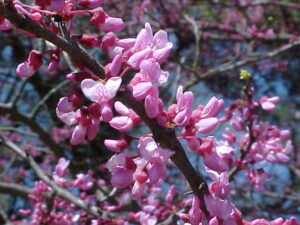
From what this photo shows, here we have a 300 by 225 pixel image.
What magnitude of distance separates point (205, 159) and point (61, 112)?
0.43 metres

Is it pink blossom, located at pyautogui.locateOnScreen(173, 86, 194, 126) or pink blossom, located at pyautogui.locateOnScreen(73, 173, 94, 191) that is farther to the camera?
pink blossom, located at pyautogui.locateOnScreen(73, 173, 94, 191)

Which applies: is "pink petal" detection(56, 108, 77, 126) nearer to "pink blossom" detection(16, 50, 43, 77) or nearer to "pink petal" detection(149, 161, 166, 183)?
"pink blossom" detection(16, 50, 43, 77)

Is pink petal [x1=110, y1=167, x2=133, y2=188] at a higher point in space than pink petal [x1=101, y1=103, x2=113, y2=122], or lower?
lower

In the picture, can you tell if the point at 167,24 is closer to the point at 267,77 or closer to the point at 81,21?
the point at 81,21

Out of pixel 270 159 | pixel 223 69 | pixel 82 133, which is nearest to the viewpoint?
pixel 82 133

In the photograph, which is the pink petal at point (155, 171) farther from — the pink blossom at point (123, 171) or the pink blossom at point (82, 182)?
the pink blossom at point (82, 182)

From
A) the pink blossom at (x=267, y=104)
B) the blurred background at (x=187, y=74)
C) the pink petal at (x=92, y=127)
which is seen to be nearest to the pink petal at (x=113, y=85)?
the pink petal at (x=92, y=127)

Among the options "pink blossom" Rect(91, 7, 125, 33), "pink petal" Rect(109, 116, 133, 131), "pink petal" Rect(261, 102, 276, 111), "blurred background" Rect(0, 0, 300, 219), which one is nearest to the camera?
"pink petal" Rect(109, 116, 133, 131)

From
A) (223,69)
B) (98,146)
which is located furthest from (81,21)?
(223,69)

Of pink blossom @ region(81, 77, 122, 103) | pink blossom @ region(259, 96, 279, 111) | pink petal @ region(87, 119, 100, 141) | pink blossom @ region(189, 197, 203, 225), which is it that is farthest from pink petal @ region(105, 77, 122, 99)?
pink blossom @ region(259, 96, 279, 111)

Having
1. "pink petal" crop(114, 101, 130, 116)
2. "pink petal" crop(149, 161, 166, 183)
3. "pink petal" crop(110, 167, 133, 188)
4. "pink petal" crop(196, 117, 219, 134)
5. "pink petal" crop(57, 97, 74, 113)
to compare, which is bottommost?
"pink petal" crop(110, 167, 133, 188)

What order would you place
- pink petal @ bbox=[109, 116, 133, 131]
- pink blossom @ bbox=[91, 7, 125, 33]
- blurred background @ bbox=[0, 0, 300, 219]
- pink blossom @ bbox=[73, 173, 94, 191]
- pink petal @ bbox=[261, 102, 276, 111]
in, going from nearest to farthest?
pink petal @ bbox=[109, 116, 133, 131]
pink blossom @ bbox=[91, 7, 125, 33]
pink petal @ bbox=[261, 102, 276, 111]
pink blossom @ bbox=[73, 173, 94, 191]
blurred background @ bbox=[0, 0, 300, 219]

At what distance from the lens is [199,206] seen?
4.43 ft

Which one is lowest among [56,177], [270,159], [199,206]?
[56,177]
